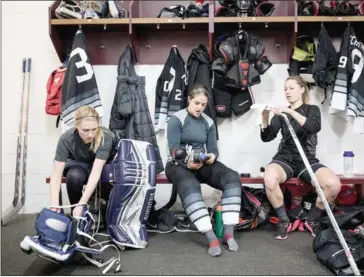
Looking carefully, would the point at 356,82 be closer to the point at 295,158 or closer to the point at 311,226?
the point at 295,158

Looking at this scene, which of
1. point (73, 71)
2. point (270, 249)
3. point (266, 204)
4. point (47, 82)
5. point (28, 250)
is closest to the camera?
point (28, 250)

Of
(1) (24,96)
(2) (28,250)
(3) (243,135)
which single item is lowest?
(2) (28,250)

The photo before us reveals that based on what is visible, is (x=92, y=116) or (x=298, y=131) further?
(x=298, y=131)

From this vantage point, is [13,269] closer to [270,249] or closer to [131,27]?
[270,249]

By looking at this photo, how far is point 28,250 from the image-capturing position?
1.96 m

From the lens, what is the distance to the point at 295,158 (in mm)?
2850

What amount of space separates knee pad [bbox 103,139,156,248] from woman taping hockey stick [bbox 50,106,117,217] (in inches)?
3.5

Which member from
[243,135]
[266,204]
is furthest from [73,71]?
[266,204]

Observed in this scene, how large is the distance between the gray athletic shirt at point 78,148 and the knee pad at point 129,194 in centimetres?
7

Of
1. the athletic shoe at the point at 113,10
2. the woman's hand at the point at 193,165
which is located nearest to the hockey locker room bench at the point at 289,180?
the woman's hand at the point at 193,165

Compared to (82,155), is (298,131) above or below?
above

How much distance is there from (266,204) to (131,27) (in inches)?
65.8

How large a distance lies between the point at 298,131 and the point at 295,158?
188 mm

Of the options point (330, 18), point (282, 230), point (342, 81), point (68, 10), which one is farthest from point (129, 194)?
point (330, 18)
